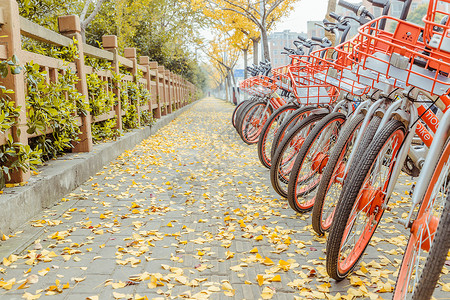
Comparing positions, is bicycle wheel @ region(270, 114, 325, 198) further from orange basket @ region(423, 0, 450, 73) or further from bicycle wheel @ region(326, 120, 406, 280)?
orange basket @ region(423, 0, 450, 73)

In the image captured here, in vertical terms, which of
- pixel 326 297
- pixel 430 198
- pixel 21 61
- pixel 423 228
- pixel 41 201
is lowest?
pixel 326 297

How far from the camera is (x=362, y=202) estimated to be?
2287 mm

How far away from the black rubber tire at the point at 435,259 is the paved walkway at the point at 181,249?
808 mm

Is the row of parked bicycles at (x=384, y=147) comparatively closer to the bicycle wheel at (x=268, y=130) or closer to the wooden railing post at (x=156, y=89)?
the bicycle wheel at (x=268, y=130)

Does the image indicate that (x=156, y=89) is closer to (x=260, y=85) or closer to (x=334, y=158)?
(x=260, y=85)

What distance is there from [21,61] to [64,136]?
1.31 metres

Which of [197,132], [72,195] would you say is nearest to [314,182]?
[72,195]

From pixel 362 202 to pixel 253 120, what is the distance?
5.45 meters

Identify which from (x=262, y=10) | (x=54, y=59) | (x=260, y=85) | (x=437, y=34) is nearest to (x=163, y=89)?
(x=262, y=10)

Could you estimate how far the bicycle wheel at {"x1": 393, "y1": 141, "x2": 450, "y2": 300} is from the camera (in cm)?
143

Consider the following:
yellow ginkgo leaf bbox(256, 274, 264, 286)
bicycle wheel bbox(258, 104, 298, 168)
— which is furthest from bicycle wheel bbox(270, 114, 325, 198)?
yellow ginkgo leaf bbox(256, 274, 264, 286)

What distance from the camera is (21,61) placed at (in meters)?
3.49

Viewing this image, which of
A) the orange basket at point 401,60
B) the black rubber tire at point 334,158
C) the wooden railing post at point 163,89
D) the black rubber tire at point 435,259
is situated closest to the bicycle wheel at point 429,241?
the black rubber tire at point 435,259

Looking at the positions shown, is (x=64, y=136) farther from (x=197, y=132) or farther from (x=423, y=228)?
(x=197, y=132)
